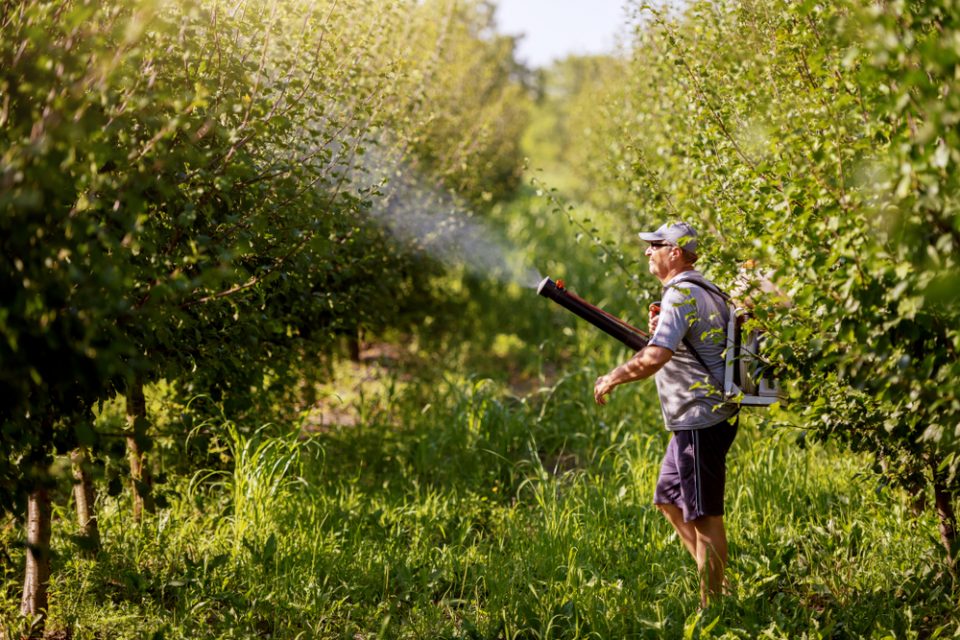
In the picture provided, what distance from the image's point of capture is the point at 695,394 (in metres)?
4.17

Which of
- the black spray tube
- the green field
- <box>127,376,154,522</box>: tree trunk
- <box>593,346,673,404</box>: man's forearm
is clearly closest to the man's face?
the green field

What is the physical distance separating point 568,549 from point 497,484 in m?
1.34

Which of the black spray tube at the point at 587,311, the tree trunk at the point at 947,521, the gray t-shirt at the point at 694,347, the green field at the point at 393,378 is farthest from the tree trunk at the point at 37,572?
the tree trunk at the point at 947,521

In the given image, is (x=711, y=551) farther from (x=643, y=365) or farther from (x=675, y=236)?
(x=675, y=236)

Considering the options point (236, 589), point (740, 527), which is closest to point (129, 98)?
point (236, 589)

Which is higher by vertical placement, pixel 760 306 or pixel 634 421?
pixel 760 306

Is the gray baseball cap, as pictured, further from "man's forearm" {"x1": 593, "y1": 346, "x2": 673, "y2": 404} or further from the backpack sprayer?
"man's forearm" {"x1": 593, "y1": 346, "x2": 673, "y2": 404}

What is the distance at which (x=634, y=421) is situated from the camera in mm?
6840

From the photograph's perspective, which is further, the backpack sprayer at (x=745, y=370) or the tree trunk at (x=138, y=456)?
the tree trunk at (x=138, y=456)

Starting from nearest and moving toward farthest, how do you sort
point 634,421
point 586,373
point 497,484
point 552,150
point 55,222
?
point 55,222, point 497,484, point 634,421, point 586,373, point 552,150

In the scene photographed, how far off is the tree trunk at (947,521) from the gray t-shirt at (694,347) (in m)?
1.00

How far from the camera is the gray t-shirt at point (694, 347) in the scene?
13.4 feet

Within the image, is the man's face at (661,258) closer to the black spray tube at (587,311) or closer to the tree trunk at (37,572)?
the black spray tube at (587,311)

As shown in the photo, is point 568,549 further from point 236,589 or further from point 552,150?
point 552,150
